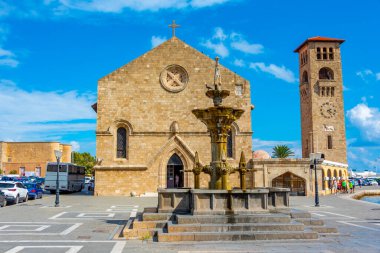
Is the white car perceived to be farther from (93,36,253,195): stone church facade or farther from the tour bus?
the tour bus

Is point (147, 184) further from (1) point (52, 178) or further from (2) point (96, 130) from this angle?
(1) point (52, 178)

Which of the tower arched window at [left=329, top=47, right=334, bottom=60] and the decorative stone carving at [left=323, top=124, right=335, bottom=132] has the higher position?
the tower arched window at [left=329, top=47, right=334, bottom=60]

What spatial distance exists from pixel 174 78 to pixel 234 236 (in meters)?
23.8

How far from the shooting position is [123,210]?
70.9 ft

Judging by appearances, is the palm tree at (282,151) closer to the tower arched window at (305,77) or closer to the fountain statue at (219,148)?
the tower arched window at (305,77)

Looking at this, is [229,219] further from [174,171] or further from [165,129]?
[165,129]

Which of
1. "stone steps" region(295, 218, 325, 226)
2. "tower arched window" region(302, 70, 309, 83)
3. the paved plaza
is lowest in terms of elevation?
the paved plaza

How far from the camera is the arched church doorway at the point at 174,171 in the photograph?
33.4m

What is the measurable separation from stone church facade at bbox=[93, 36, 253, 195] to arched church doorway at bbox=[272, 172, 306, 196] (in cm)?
456

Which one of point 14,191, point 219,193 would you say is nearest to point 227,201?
point 219,193

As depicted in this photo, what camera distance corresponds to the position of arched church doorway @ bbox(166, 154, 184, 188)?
110 feet

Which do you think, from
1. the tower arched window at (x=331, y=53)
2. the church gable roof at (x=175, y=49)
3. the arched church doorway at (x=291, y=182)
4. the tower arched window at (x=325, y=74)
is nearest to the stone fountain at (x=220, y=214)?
the church gable roof at (x=175, y=49)

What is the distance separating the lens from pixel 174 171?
33562 millimetres

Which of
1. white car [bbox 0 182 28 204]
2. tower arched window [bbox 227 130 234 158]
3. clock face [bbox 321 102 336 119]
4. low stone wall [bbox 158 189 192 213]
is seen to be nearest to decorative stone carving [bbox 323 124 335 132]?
clock face [bbox 321 102 336 119]
